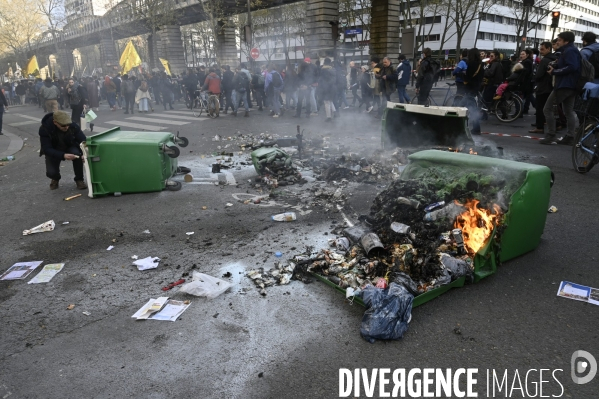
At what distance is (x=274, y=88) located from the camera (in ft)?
52.1

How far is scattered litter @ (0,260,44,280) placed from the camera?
→ 415 cm

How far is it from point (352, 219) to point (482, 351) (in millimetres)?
2715

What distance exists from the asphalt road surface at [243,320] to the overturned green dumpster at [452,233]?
170mm

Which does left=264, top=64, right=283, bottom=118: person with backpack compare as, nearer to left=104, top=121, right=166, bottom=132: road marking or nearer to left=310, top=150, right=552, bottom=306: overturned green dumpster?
left=104, top=121, right=166, bottom=132: road marking

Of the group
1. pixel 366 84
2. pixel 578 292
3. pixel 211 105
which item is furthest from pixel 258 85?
pixel 578 292

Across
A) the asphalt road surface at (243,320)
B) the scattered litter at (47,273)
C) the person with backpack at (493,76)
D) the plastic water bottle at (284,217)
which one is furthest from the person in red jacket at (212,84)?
the scattered litter at (47,273)

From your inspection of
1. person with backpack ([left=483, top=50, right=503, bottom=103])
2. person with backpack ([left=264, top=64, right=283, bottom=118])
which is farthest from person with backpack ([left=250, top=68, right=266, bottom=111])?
person with backpack ([left=483, top=50, right=503, bottom=103])

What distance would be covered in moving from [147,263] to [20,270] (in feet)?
4.33

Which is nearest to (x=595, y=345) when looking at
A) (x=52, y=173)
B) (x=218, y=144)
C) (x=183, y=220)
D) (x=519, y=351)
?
(x=519, y=351)

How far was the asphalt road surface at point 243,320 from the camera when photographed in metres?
2.62

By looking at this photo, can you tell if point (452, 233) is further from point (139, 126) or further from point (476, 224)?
point (139, 126)

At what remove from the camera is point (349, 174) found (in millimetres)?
7230

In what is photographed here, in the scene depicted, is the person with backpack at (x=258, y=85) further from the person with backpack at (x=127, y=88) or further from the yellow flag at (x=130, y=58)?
the yellow flag at (x=130, y=58)

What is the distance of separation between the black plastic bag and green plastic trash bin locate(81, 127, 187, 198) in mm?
4619
